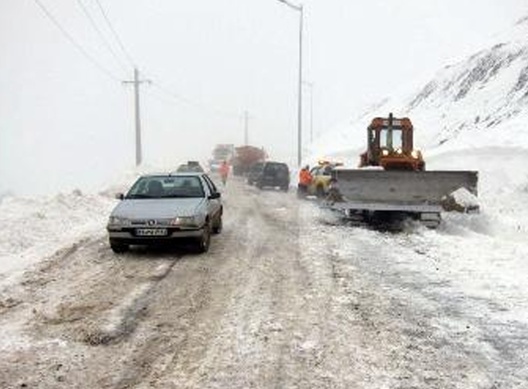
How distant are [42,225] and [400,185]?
8.67 metres

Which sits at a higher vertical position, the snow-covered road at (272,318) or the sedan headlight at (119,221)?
the sedan headlight at (119,221)

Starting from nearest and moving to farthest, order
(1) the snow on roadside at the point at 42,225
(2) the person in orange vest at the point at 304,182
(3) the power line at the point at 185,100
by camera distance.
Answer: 1. (1) the snow on roadside at the point at 42,225
2. (2) the person in orange vest at the point at 304,182
3. (3) the power line at the point at 185,100

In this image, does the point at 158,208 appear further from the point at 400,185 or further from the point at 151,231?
the point at 400,185

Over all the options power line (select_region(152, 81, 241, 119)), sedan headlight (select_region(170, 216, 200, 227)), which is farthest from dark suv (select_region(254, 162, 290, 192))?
power line (select_region(152, 81, 241, 119))

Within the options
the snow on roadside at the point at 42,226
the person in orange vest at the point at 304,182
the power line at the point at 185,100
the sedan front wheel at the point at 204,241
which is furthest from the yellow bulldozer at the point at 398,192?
the power line at the point at 185,100

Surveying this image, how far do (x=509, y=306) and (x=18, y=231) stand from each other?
1013 centimetres

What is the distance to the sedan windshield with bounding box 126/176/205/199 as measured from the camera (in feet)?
49.8

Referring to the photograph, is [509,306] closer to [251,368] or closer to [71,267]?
[251,368]

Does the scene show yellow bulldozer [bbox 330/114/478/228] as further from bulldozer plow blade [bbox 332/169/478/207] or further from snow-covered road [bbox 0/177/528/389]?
snow-covered road [bbox 0/177/528/389]

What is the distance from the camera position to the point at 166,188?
15352 millimetres

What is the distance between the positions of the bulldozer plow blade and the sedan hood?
18.6ft

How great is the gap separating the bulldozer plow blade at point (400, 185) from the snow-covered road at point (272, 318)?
4.11 m

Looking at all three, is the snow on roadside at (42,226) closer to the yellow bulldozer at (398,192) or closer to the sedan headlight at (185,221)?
the sedan headlight at (185,221)

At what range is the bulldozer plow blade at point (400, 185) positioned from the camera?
61.4 ft
